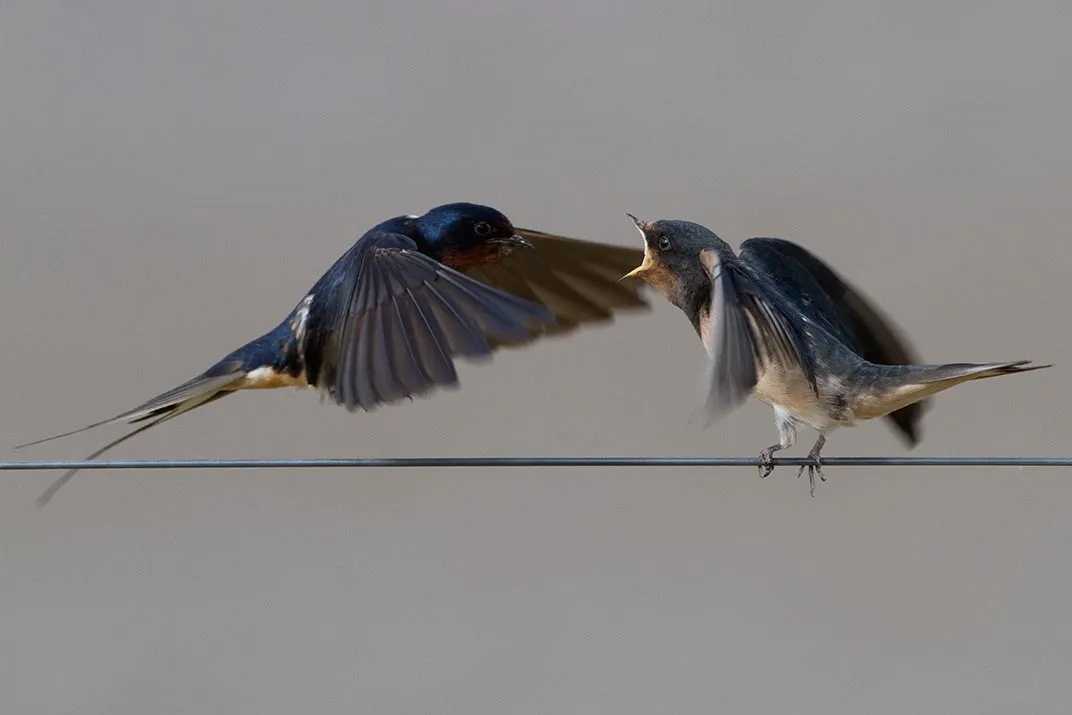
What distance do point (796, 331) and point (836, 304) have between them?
11.1 inches

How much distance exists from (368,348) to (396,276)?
0.52ft

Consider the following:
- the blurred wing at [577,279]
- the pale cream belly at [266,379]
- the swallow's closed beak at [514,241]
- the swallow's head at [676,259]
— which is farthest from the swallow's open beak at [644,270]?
the pale cream belly at [266,379]

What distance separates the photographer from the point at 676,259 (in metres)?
2.18

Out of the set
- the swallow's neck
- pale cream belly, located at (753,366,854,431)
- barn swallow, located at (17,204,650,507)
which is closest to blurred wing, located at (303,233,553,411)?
barn swallow, located at (17,204,650,507)

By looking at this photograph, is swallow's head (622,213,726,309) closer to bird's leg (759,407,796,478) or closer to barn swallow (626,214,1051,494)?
barn swallow (626,214,1051,494)

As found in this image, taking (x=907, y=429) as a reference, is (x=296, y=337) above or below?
above

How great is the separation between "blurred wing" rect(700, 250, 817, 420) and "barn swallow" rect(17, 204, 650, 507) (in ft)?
0.73

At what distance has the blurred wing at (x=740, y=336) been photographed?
5.37 feet

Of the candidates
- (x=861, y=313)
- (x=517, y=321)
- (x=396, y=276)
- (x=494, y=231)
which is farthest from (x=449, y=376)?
(x=861, y=313)

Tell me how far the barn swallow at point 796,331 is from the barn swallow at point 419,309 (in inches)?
5.8

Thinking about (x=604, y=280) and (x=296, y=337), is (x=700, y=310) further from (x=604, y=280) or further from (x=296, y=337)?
(x=296, y=337)

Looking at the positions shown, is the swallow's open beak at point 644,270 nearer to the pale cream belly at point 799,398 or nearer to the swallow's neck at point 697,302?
the swallow's neck at point 697,302

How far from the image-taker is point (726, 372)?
5.44ft

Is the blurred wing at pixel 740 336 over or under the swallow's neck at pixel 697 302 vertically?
under
